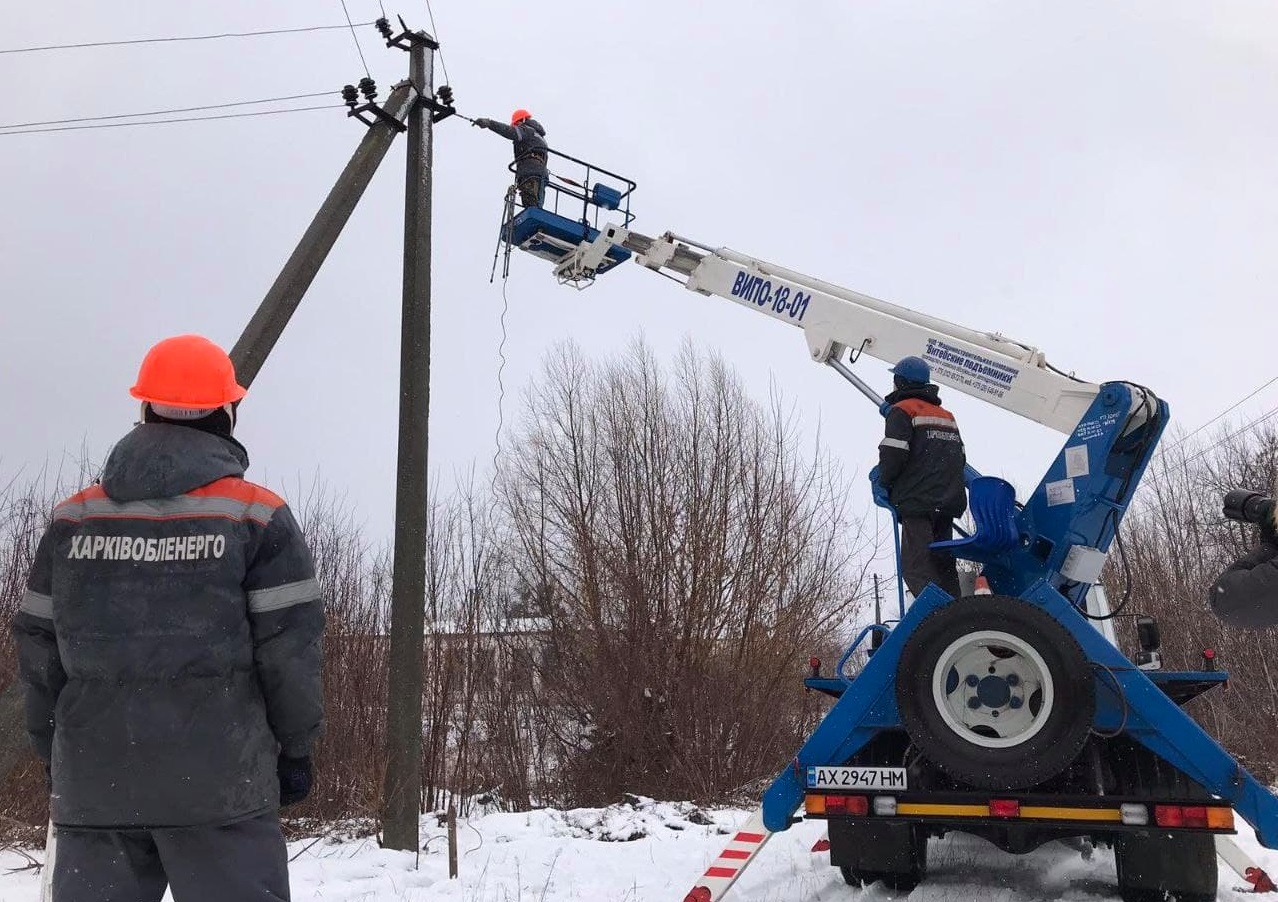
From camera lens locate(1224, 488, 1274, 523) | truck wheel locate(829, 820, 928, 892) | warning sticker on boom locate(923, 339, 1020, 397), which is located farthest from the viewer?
warning sticker on boom locate(923, 339, 1020, 397)

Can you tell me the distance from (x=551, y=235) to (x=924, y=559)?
489cm

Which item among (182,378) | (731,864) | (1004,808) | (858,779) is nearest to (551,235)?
(858,779)

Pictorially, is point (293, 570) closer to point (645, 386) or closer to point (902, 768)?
point (902, 768)

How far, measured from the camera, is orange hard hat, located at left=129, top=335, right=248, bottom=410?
266 centimetres

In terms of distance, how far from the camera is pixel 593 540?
1411 cm

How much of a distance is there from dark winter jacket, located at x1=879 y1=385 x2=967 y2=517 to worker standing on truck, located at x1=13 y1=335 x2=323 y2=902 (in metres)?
3.84

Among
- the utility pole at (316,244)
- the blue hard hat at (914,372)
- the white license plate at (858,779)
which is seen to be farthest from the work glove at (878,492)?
the utility pole at (316,244)

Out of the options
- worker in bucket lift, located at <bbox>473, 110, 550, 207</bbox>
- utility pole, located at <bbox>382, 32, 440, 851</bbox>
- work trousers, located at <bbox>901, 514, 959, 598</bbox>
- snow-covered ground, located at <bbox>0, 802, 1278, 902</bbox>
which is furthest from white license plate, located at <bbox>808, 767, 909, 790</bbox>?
worker in bucket lift, located at <bbox>473, 110, 550, 207</bbox>

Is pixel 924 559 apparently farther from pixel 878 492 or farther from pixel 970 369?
pixel 970 369

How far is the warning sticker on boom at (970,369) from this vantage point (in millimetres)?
6539

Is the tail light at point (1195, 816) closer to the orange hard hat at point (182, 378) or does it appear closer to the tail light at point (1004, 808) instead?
the tail light at point (1004, 808)

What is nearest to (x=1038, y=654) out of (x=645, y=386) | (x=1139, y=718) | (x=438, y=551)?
(x=1139, y=718)

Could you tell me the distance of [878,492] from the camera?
5.81 metres

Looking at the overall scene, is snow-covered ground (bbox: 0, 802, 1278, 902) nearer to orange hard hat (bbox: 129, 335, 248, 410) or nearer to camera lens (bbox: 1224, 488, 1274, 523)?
camera lens (bbox: 1224, 488, 1274, 523)
